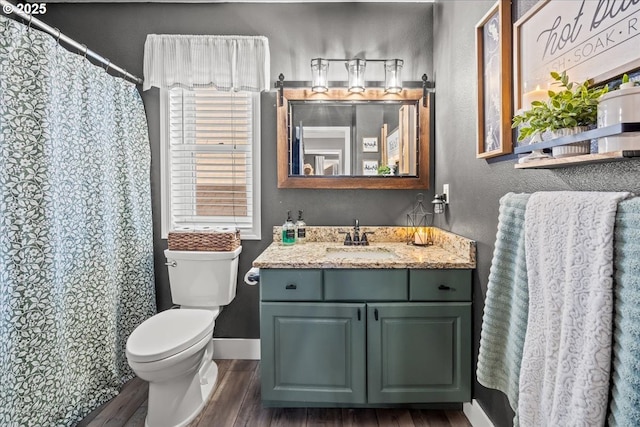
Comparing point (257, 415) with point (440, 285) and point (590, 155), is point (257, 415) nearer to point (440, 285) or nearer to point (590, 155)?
point (440, 285)

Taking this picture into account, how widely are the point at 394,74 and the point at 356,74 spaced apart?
0.83 feet

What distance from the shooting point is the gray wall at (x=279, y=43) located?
8.21ft

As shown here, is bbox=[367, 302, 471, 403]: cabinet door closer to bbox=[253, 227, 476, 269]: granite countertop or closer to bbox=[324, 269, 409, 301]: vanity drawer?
bbox=[324, 269, 409, 301]: vanity drawer

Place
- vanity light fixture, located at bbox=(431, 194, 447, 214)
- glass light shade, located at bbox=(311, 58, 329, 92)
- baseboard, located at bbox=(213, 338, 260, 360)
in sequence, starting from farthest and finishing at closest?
baseboard, located at bbox=(213, 338, 260, 360)
glass light shade, located at bbox=(311, 58, 329, 92)
vanity light fixture, located at bbox=(431, 194, 447, 214)

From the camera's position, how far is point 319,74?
237cm

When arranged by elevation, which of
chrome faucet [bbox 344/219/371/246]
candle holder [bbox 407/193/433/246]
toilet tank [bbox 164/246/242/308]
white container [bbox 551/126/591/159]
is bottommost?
toilet tank [bbox 164/246/242/308]

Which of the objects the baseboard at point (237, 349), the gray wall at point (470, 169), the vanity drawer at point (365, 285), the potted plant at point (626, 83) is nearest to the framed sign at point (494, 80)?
the gray wall at point (470, 169)

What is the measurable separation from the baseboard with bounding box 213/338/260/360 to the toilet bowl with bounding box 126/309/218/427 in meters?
0.53

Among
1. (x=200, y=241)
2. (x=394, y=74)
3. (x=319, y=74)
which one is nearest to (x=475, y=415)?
(x=200, y=241)

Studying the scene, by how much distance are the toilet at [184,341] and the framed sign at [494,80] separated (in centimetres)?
161

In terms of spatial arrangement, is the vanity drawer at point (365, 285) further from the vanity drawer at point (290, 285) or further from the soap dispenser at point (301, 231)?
the soap dispenser at point (301, 231)

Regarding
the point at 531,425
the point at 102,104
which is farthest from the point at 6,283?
the point at 531,425

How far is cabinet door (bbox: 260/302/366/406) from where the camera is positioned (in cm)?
183

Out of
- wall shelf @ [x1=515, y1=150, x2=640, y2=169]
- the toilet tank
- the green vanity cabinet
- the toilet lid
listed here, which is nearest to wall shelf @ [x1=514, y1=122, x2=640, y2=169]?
wall shelf @ [x1=515, y1=150, x2=640, y2=169]
